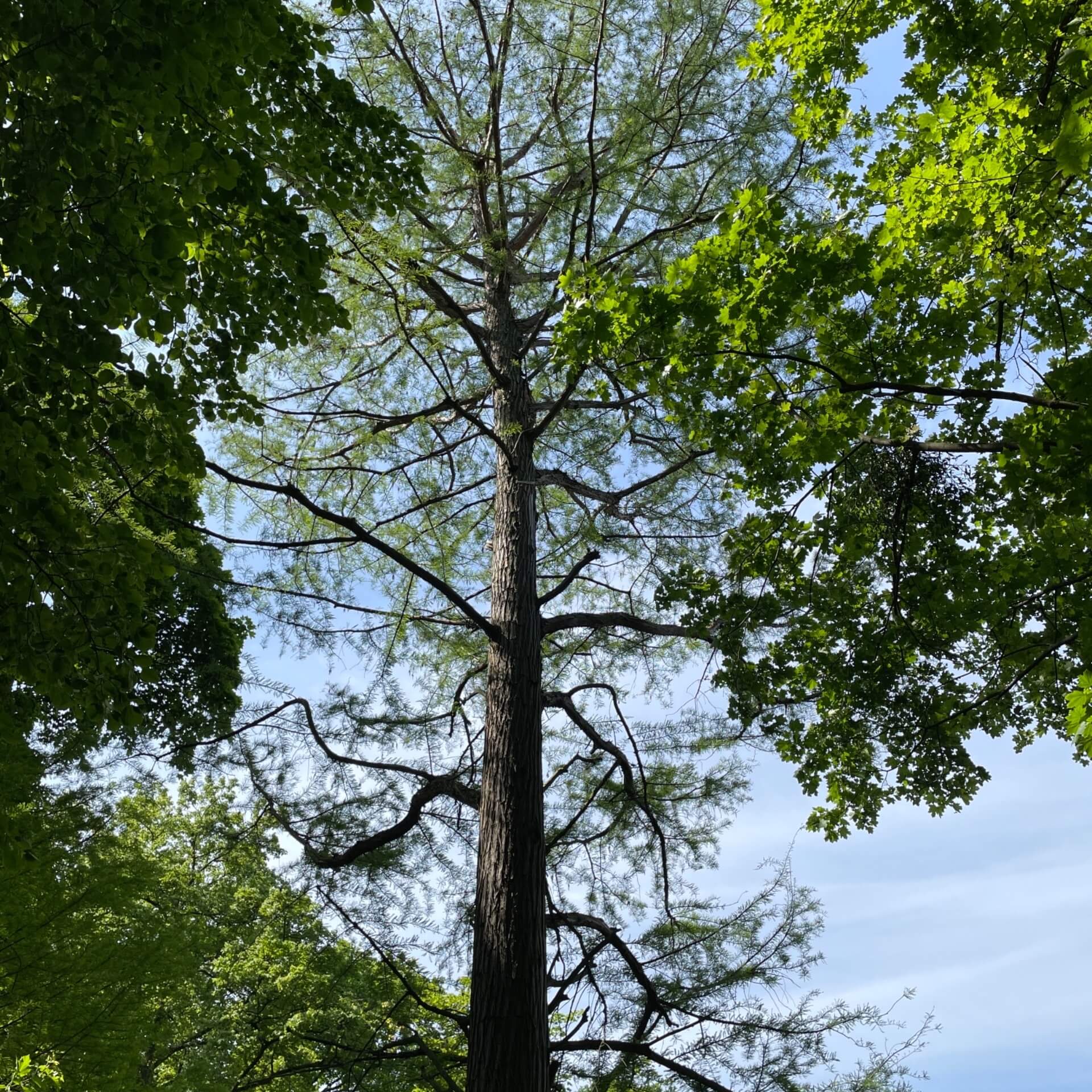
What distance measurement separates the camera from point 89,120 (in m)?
2.33

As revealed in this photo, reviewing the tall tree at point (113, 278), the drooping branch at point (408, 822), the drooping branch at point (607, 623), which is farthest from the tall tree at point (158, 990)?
the drooping branch at point (607, 623)

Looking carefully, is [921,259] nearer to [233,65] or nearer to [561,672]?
[233,65]

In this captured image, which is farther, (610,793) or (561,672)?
(561,672)

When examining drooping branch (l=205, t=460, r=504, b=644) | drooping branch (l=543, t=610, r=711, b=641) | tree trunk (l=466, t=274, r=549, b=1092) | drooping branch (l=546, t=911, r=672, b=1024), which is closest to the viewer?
drooping branch (l=205, t=460, r=504, b=644)

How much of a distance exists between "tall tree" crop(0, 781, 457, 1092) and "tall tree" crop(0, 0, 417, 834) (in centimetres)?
106

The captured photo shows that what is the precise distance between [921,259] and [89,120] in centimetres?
347

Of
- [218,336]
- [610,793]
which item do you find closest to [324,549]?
[610,793]

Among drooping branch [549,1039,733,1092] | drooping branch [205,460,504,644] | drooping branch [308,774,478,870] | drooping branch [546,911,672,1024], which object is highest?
drooping branch [205,460,504,644]

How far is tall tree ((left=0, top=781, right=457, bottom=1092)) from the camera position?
194 inches

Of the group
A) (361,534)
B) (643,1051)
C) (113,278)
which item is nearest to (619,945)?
(643,1051)

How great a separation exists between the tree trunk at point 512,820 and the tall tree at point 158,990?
1.82 ft

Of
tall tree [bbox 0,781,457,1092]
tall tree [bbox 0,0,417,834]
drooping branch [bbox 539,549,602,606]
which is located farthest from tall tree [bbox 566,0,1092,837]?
tall tree [bbox 0,781,457,1092]

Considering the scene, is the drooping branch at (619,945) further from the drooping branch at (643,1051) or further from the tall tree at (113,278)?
the tall tree at (113,278)

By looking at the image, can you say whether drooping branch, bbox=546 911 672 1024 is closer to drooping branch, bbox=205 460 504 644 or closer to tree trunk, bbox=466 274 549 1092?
tree trunk, bbox=466 274 549 1092
